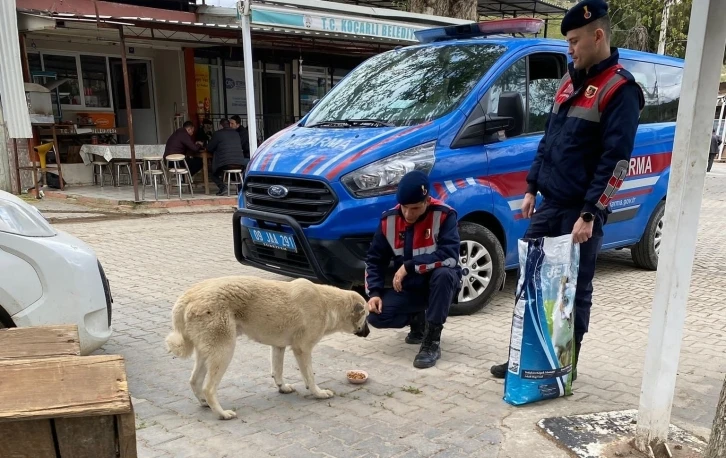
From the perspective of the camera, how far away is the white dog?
3.10 meters

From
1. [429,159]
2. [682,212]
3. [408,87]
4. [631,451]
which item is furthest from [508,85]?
[631,451]

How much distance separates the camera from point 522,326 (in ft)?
10.4

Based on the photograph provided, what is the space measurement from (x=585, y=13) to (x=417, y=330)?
8.26ft

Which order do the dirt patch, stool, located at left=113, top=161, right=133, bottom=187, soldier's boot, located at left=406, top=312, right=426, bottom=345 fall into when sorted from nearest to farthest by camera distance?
1. the dirt patch
2. soldier's boot, located at left=406, top=312, right=426, bottom=345
3. stool, located at left=113, top=161, right=133, bottom=187

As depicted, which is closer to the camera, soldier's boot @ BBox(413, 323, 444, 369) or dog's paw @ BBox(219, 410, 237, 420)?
dog's paw @ BBox(219, 410, 237, 420)

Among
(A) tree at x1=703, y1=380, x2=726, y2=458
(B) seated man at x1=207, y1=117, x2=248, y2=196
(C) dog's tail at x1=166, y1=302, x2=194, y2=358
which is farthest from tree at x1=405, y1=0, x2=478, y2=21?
(A) tree at x1=703, y1=380, x2=726, y2=458

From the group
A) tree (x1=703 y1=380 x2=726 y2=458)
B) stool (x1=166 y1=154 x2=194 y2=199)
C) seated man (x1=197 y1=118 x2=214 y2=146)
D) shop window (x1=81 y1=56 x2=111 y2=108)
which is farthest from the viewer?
seated man (x1=197 y1=118 x2=214 y2=146)

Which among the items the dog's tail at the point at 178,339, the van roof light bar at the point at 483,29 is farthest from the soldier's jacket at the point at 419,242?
the van roof light bar at the point at 483,29

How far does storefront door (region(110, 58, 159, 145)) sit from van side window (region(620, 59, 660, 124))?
1148cm

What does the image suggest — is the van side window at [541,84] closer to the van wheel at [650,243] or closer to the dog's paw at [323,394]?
the van wheel at [650,243]

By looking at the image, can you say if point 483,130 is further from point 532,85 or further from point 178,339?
point 178,339

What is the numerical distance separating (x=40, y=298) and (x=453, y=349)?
9.15 feet

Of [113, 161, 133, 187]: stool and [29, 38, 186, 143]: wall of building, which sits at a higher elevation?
[29, 38, 186, 143]: wall of building

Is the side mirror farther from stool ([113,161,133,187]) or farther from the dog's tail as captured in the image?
stool ([113,161,133,187])
